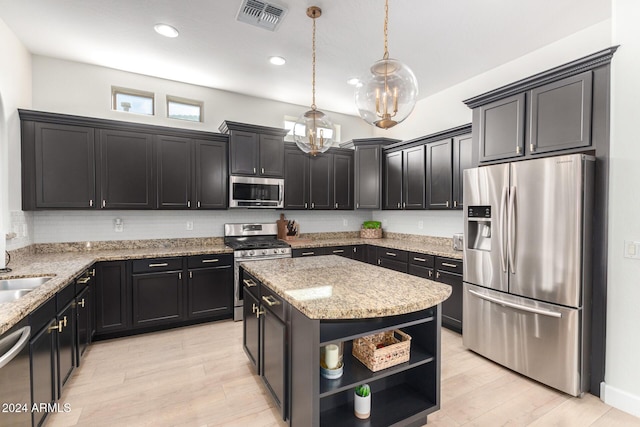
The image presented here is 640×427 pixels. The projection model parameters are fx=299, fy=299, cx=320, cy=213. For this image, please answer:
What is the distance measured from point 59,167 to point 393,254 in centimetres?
425

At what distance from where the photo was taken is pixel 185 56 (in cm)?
346

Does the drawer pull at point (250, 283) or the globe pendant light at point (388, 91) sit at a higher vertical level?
the globe pendant light at point (388, 91)

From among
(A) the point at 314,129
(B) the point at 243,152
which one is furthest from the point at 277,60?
(A) the point at 314,129

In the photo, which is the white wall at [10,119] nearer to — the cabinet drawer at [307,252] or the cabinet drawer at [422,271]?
the cabinet drawer at [307,252]

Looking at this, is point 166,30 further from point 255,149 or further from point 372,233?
point 372,233

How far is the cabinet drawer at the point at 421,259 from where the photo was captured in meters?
3.75

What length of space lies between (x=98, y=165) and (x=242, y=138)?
1.73 metres

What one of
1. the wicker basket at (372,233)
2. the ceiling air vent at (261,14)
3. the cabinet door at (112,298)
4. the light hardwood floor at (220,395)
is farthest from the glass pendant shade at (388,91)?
the wicker basket at (372,233)

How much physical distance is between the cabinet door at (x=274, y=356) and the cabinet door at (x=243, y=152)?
8.22 feet

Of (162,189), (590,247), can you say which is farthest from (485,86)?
(162,189)

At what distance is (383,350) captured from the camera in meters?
1.76

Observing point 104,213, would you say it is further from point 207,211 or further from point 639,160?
point 639,160

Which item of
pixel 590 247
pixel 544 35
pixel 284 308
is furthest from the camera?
pixel 544 35

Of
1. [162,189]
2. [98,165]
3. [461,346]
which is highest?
[98,165]
